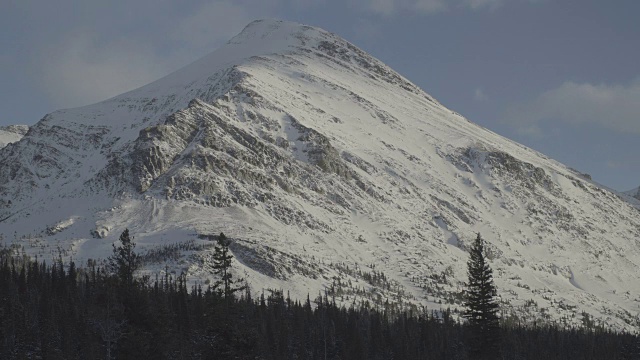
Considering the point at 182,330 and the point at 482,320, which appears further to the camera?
the point at 182,330

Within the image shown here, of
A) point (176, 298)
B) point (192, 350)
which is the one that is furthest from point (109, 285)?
point (176, 298)

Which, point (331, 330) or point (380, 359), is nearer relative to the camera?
point (380, 359)

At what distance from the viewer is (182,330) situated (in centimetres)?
12656

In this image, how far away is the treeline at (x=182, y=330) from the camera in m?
61.5

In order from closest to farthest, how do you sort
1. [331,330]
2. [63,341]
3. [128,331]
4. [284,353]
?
[128,331] → [63,341] → [284,353] → [331,330]

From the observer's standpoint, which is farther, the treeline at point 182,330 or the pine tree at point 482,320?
the pine tree at point 482,320

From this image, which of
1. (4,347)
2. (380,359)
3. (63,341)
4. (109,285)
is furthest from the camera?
(380,359)

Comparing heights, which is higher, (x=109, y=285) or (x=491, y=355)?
(x=109, y=285)

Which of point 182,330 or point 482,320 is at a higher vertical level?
point 182,330

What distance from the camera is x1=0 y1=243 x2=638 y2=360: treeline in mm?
61531

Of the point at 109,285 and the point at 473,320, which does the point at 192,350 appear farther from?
the point at 473,320

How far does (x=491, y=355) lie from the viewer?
71.1 m

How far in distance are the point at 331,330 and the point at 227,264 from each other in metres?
102

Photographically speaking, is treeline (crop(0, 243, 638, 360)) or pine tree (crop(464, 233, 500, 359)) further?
pine tree (crop(464, 233, 500, 359))
